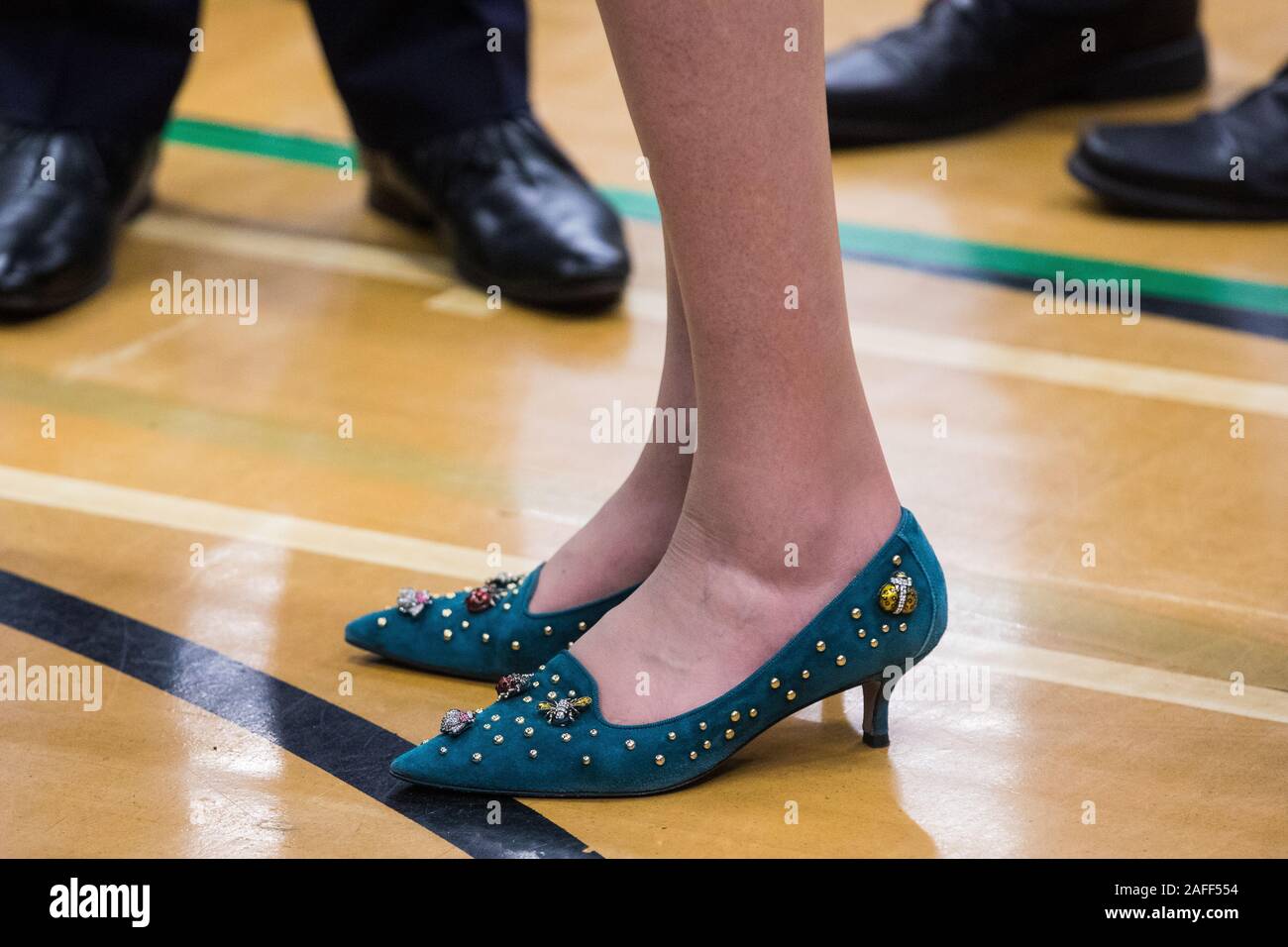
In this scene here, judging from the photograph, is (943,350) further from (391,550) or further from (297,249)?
(297,249)

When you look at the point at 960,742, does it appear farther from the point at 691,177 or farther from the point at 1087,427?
the point at 1087,427

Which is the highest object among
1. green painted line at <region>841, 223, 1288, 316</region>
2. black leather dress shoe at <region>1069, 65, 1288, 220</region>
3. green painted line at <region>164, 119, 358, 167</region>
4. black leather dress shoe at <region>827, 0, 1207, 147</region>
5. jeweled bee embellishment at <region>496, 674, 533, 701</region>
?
black leather dress shoe at <region>827, 0, 1207, 147</region>

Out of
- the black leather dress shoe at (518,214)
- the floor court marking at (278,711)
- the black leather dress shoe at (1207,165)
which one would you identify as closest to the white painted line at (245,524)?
the floor court marking at (278,711)

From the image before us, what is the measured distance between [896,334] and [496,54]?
0.63 meters

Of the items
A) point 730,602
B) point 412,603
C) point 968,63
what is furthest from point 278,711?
point 968,63

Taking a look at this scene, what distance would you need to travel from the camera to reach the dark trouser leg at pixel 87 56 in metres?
1.86

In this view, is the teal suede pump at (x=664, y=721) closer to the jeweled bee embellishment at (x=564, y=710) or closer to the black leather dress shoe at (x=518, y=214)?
the jeweled bee embellishment at (x=564, y=710)

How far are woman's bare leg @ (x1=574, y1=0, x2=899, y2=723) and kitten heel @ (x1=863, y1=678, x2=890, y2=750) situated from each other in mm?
97

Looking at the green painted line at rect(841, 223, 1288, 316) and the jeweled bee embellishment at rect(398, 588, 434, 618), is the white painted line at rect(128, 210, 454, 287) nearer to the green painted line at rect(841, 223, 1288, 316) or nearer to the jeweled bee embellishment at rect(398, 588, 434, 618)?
→ the green painted line at rect(841, 223, 1288, 316)

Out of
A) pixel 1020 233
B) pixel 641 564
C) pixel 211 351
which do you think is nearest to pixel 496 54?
pixel 211 351

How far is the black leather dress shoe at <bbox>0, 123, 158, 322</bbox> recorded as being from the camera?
1.73 meters

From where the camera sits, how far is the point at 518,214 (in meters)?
1.82

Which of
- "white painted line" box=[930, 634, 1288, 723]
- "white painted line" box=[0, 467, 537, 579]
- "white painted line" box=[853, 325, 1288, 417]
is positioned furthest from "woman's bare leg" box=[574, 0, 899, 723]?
"white painted line" box=[853, 325, 1288, 417]

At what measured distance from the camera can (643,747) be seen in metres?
0.93
